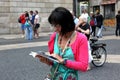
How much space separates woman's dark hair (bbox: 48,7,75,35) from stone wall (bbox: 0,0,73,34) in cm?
2425

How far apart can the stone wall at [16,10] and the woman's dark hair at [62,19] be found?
24.3 meters

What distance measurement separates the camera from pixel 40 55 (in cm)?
339

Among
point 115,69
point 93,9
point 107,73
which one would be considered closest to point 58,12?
point 107,73

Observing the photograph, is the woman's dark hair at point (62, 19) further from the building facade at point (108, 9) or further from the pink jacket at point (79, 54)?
the building facade at point (108, 9)

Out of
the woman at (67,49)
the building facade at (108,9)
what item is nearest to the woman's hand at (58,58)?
the woman at (67,49)

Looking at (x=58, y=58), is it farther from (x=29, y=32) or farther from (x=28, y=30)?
(x=28, y=30)

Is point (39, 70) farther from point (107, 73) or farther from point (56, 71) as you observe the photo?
point (56, 71)

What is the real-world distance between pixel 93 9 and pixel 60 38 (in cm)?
4692

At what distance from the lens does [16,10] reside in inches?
1134

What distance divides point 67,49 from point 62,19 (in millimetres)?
301

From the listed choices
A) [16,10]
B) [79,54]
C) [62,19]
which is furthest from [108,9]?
[62,19]

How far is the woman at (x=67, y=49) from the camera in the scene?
3.44 meters

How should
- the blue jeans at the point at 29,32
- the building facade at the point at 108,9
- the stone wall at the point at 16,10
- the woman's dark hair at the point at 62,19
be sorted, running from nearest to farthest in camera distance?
the woman's dark hair at the point at 62,19 < the blue jeans at the point at 29,32 < the stone wall at the point at 16,10 < the building facade at the point at 108,9

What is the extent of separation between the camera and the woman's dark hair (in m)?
3.40
